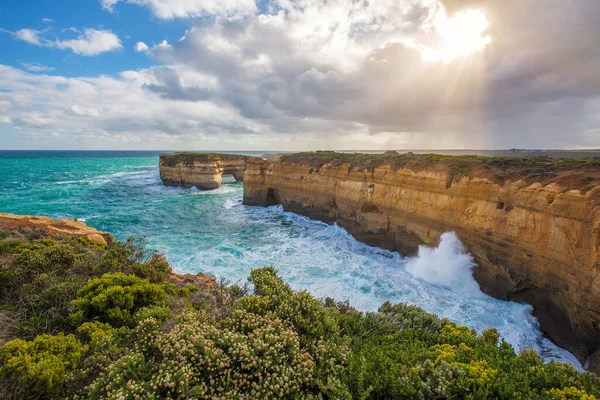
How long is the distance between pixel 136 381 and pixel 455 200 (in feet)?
53.2

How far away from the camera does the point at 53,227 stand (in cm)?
1344

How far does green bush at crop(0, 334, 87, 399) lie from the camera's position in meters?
3.88

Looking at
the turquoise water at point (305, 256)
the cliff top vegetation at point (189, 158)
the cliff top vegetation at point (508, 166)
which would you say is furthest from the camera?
the cliff top vegetation at point (189, 158)

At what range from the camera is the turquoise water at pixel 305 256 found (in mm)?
12219

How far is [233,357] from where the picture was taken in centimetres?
445

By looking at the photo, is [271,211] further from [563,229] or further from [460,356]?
[460,356]

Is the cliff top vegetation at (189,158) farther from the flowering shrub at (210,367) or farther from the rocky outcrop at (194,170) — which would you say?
the flowering shrub at (210,367)

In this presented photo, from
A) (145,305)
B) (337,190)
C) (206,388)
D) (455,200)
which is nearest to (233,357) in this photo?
(206,388)

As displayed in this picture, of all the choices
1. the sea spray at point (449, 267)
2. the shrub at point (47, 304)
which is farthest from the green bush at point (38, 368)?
the sea spray at point (449, 267)

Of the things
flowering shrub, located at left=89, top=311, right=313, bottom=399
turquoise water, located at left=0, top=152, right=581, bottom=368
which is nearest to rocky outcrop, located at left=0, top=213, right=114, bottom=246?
turquoise water, located at left=0, top=152, right=581, bottom=368

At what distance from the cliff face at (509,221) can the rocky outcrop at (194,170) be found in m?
28.8

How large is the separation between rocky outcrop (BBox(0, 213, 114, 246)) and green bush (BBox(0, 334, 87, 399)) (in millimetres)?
8980

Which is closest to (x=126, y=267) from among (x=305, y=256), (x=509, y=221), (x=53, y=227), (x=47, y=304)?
(x=47, y=304)

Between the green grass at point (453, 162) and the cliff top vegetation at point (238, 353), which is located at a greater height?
the green grass at point (453, 162)
